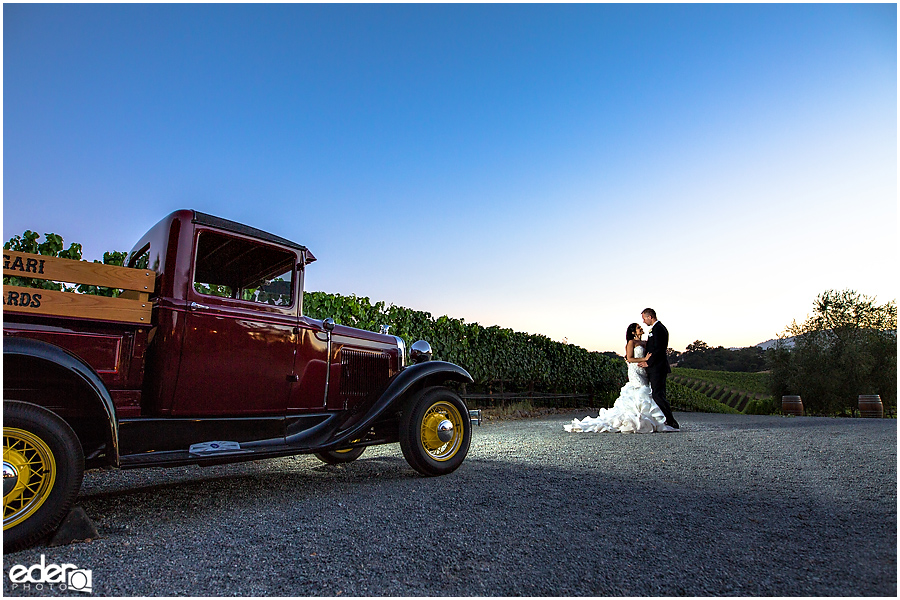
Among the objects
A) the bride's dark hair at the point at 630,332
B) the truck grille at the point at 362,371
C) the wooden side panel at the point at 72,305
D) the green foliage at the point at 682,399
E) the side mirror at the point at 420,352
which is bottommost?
the green foliage at the point at 682,399

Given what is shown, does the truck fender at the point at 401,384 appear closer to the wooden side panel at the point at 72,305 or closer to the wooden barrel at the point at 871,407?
the wooden side panel at the point at 72,305

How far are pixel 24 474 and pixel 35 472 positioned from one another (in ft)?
0.14

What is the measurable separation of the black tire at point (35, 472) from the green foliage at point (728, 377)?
90.5 ft

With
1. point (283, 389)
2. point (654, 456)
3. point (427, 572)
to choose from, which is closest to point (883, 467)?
point (654, 456)

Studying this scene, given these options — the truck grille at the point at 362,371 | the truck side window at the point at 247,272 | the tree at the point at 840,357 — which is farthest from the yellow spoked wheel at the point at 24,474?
the tree at the point at 840,357

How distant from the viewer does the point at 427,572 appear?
2246 millimetres

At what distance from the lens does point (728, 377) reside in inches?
1205

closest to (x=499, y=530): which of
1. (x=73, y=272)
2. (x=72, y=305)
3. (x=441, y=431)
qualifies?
(x=441, y=431)

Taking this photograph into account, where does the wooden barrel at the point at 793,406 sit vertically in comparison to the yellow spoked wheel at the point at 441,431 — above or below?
below

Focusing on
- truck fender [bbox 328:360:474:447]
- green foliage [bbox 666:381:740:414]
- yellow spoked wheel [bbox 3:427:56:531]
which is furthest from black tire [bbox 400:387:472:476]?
green foliage [bbox 666:381:740:414]

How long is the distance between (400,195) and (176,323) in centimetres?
612

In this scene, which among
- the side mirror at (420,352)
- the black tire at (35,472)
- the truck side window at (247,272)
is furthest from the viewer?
the side mirror at (420,352)

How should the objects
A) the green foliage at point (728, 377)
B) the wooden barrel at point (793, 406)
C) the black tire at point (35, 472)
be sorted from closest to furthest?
the black tire at point (35, 472)
the wooden barrel at point (793, 406)
the green foliage at point (728, 377)

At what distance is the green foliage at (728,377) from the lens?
27.1 m
